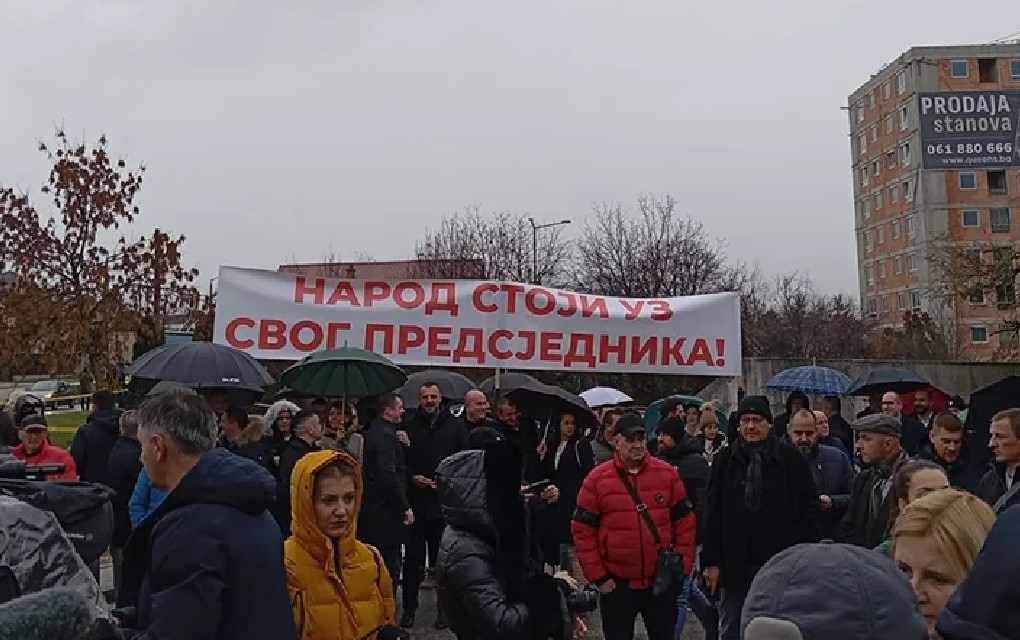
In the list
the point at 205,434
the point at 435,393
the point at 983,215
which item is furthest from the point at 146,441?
the point at 983,215

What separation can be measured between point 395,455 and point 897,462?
3785mm

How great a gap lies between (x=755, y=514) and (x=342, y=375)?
148 inches

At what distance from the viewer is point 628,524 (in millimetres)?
5852

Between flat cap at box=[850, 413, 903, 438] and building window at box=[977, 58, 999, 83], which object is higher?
building window at box=[977, 58, 999, 83]

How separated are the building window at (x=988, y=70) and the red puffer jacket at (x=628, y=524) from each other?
77.8 m

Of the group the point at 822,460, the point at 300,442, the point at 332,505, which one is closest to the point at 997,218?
the point at 822,460

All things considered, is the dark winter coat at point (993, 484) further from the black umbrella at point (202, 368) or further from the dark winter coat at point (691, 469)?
the black umbrella at point (202, 368)

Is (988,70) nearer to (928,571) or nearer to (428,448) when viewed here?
(428,448)

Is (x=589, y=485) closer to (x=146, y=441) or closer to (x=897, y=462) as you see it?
(x=897, y=462)

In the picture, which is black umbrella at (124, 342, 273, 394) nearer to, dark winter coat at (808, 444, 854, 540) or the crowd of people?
the crowd of people

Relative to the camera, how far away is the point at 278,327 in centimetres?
945

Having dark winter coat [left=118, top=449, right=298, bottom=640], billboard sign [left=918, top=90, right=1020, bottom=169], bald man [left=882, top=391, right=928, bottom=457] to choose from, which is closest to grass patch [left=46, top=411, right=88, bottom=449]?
bald man [left=882, top=391, right=928, bottom=457]

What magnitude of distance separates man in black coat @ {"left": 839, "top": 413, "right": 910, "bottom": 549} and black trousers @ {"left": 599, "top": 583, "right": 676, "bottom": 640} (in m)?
1.21

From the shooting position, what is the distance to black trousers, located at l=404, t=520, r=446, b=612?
27.0 feet
